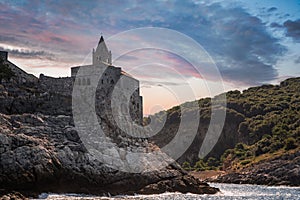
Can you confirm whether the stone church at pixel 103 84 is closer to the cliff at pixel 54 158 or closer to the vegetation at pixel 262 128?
the cliff at pixel 54 158

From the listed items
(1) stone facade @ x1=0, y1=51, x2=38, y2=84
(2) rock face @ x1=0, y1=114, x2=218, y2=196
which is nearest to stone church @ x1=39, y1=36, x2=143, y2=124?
(1) stone facade @ x1=0, y1=51, x2=38, y2=84

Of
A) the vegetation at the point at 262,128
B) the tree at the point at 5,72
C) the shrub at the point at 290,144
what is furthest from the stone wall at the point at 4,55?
the shrub at the point at 290,144

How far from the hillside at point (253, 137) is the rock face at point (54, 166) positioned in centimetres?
5162


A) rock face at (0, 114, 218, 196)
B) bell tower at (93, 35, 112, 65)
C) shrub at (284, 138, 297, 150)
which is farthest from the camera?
shrub at (284, 138, 297, 150)

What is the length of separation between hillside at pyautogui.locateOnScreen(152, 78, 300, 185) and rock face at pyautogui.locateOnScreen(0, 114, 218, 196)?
5162 cm

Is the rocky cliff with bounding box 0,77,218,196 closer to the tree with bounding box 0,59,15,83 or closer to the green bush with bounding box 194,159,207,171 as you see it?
the tree with bounding box 0,59,15,83

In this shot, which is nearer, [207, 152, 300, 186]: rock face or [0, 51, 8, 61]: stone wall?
[0, 51, 8, 61]: stone wall

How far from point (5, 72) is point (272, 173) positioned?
6355 centimetres

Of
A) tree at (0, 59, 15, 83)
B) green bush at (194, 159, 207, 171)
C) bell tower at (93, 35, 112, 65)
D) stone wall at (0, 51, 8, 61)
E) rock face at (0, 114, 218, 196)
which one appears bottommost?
green bush at (194, 159, 207, 171)

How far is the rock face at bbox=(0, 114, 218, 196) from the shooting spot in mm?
42531

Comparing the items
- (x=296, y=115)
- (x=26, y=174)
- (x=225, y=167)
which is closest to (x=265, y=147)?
(x=225, y=167)

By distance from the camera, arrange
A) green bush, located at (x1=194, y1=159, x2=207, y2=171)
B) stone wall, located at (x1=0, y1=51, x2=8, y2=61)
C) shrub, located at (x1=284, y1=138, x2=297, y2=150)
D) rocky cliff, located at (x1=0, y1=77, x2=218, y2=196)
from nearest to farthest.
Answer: rocky cliff, located at (x1=0, y1=77, x2=218, y2=196) → stone wall, located at (x1=0, y1=51, x2=8, y2=61) → shrub, located at (x1=284, y1=138, x2=297, y2=150) → green bush, located at (x1=194, y1=159, x2=207, y2=171)

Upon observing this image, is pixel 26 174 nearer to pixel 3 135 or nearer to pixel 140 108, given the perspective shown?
pixel 3 135

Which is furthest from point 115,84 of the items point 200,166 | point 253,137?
point 253,137
